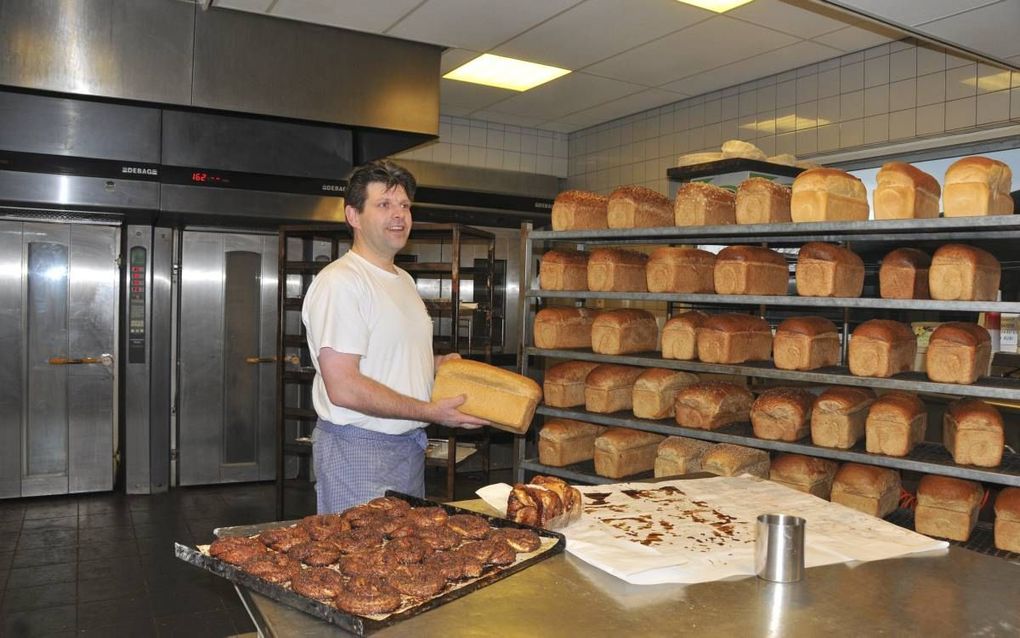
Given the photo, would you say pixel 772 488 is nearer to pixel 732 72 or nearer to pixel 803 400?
pixel 803 400

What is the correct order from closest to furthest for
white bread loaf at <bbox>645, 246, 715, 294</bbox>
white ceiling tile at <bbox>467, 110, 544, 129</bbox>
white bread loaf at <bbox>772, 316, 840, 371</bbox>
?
1. white bread loaf at <bbox>772, 316, 840, 371</bbox>
2. white bread loaf at <bbox>645, 246, 715, 294</bbox>
3. white ceiling tile at <bbox>467, 110, 544, 129</bbox>

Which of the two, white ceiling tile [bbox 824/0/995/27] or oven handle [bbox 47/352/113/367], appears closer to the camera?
white ceiling tile [bbox 824/0/995/27]

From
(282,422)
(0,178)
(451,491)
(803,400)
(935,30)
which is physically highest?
(935,30)

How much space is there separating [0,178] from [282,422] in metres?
2.13

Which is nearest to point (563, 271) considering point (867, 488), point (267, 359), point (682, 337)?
point (682, 337)

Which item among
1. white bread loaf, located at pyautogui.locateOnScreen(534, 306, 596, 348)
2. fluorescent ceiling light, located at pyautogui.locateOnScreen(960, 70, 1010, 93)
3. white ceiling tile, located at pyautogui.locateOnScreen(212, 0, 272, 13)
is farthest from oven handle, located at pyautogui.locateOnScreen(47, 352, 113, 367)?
fluorescent ceiling light, located at pyautogui.locateOnScreen(960, 70, 1010, 93)

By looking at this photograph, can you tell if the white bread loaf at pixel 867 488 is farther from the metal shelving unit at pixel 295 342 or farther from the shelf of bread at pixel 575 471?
the metal shelving unit at pixel 295 342

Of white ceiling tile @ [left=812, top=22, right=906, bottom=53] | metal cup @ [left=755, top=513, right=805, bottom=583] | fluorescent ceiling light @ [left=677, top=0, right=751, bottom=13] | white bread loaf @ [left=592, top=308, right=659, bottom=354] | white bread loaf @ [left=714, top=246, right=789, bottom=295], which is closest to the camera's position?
metal cup @ [left=755, top=513, right=805, bottom=583]

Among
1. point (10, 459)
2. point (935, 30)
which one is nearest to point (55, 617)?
point (10, 459)

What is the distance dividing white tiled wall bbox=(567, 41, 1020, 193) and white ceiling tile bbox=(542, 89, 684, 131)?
0.10m

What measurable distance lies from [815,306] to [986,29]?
135cm

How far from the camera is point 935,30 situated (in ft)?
10.6

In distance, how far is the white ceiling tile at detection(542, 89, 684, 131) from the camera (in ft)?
19.6

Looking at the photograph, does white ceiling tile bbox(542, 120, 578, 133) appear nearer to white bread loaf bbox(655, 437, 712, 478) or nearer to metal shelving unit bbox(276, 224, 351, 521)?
metal shelving unit bbox(276, 224, 351, 521)
